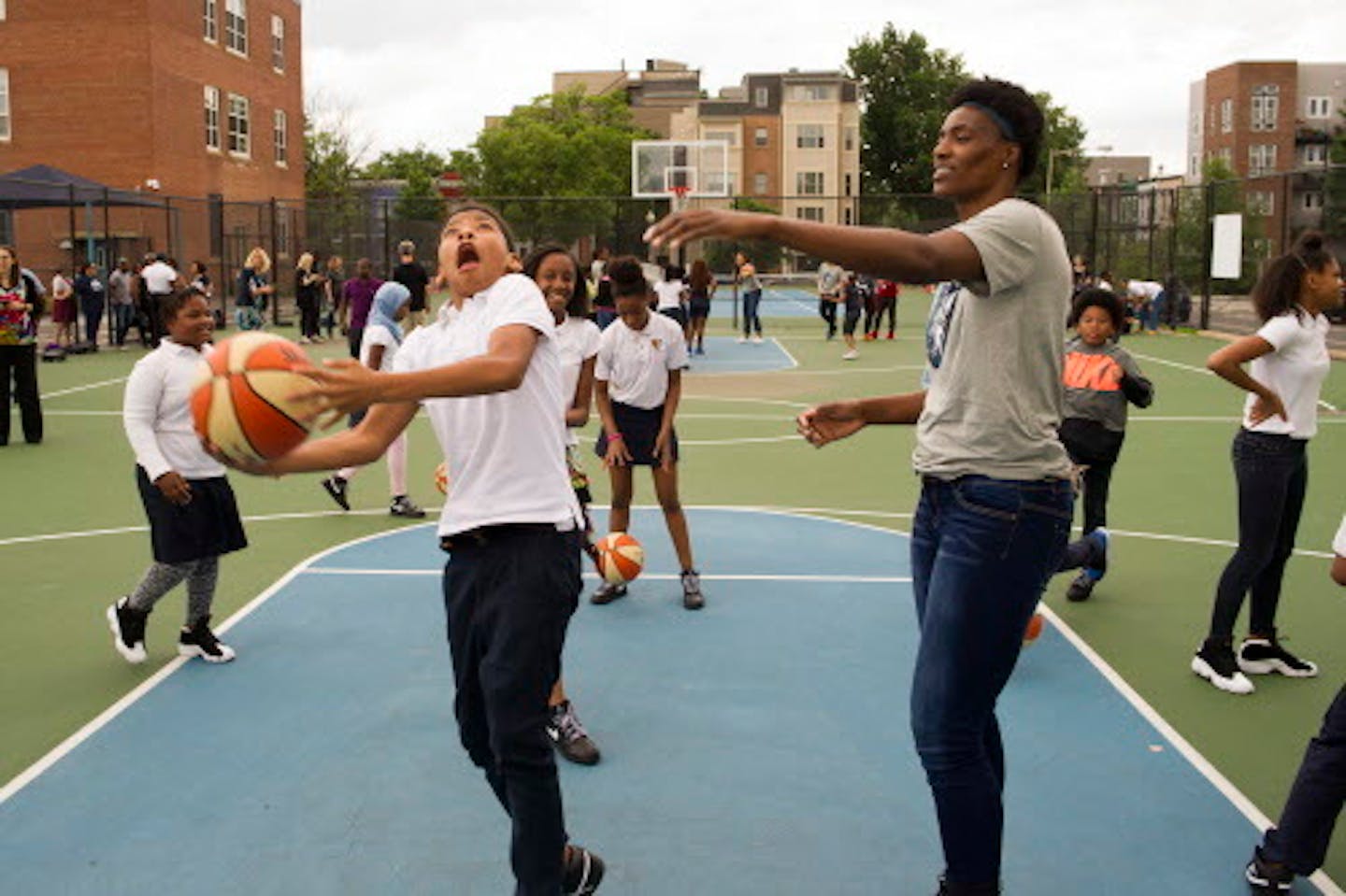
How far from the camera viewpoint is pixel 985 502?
3424mm

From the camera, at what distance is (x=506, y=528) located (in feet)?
12.1

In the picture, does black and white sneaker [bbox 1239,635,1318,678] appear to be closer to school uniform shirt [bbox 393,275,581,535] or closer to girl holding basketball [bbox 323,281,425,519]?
school uniform shirt [bbox 393,275,581,535]

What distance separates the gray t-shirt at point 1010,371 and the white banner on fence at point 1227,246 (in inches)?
1043

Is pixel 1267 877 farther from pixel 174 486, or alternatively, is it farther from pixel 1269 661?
pixel 174 486

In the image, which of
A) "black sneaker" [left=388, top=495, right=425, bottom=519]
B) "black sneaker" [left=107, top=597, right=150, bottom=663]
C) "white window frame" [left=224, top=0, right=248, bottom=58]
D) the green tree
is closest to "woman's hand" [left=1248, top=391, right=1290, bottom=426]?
"black sneaker" [left=107, top=597, right=150, bottom=663]

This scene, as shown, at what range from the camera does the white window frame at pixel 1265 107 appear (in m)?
93.1

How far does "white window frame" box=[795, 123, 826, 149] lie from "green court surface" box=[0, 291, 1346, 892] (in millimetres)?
80867

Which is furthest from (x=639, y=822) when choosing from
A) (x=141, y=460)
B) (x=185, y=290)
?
(x=185, y=290)

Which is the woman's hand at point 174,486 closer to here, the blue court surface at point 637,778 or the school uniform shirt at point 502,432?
the blue court surface at point 637,778

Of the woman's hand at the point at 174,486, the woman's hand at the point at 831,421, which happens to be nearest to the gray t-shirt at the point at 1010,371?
the woman's hand at the point at 831,421

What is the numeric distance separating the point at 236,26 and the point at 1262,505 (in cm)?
4572

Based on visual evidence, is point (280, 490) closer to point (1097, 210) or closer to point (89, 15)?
point (1097, 210)

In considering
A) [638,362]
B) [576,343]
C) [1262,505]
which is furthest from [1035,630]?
[576,343]

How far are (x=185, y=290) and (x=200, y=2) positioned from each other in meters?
40.2
